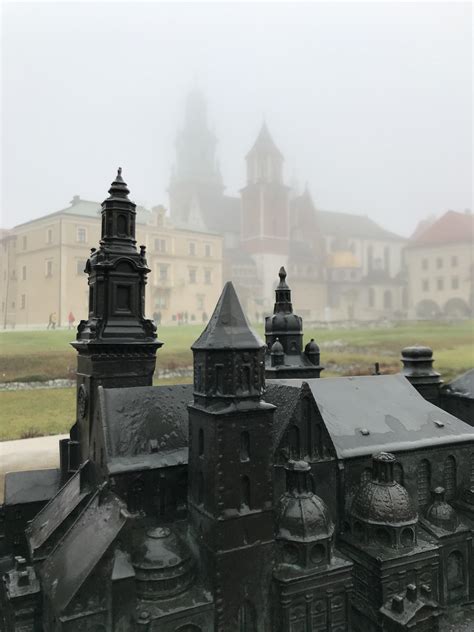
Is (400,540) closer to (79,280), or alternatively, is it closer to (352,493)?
(352,493)

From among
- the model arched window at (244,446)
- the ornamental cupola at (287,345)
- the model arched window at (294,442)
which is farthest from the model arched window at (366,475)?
the ornamental cupola at (287,345)

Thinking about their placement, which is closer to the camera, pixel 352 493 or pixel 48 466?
pixel 352 493

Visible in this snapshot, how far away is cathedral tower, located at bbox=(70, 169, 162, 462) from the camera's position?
1902cm

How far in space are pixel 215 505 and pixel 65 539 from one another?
6.13 meters

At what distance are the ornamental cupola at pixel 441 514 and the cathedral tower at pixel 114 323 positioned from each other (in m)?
14.6

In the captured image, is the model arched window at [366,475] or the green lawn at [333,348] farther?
the green lawn at [333,348]

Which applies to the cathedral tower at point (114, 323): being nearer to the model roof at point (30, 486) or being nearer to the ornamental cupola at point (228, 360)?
the model roof at point (30, 486)

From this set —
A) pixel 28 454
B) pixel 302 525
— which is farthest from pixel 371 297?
pixel 302 525

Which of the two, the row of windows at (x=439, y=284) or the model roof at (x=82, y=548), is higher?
the row of windows at (x=439, y=284)

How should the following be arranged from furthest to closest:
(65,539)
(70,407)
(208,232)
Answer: (208,232) < (70,407) < (65,539)

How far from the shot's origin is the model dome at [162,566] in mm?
13922

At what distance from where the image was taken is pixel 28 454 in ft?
104

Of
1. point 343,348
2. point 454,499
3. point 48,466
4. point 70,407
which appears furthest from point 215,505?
point 343,348

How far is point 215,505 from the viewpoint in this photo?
14.4 metres
